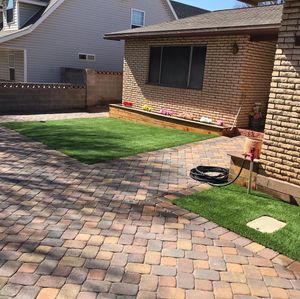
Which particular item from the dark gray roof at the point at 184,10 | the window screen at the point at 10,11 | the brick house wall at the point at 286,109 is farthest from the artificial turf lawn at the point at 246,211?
the dark gray roof at the point at 184,10

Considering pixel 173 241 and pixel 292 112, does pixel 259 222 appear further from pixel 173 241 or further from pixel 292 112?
pixel 292 112

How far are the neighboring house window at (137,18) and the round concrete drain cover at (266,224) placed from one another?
21.0 metres

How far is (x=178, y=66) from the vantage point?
1268 centimetres

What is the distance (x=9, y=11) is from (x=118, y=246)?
72.5 ft

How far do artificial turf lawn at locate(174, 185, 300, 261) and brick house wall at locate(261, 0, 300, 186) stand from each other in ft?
1.89

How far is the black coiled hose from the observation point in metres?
6.38

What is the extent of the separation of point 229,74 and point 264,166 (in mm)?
5540

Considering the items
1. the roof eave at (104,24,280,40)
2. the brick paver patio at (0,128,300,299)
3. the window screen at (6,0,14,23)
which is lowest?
the brick paver patio at (0,128,300,299)

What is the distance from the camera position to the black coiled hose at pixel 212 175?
20.9 ft

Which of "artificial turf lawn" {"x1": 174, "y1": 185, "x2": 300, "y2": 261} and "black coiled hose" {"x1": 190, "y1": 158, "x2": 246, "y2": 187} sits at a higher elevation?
"black coiled hose" {"x1": 190, "y1": 158, "x2": 246, "y2": 187}

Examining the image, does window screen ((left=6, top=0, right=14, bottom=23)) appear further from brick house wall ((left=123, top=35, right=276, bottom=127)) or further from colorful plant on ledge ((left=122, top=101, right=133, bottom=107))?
brick house wall ((left=123, top=35, right=276, bottom=127))

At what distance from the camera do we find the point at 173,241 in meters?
4.30

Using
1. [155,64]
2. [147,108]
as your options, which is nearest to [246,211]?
[147,108]

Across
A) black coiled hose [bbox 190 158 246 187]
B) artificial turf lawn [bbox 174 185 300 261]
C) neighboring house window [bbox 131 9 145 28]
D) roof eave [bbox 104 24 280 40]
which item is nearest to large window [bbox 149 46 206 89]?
roof eave [bbox 104 24 280 40]
